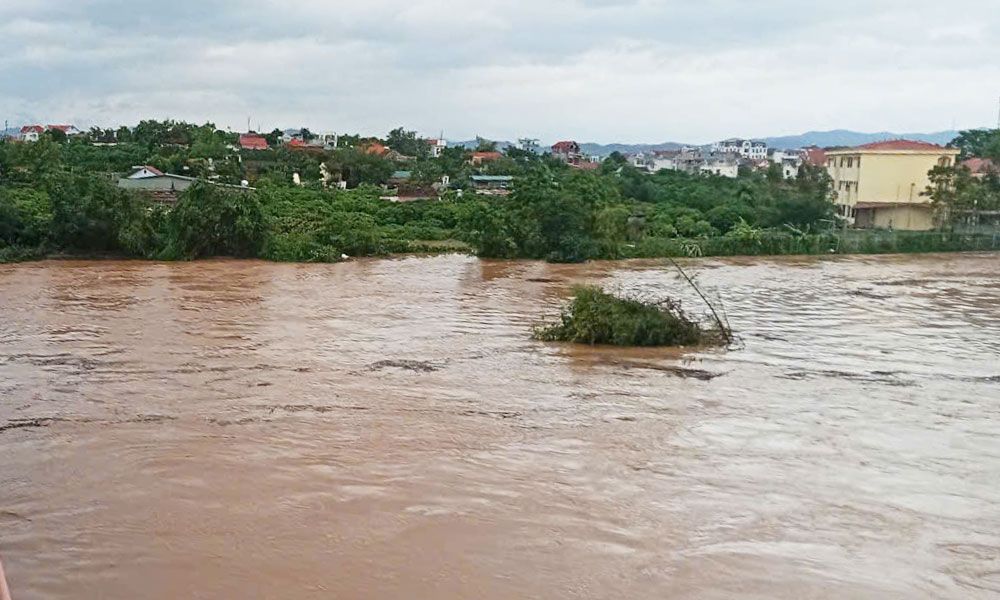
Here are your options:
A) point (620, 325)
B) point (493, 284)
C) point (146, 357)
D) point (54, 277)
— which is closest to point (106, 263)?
point (54, 277)

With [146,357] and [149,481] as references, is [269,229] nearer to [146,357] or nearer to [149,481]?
[146,357]

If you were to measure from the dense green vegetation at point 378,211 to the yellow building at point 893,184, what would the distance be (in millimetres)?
2619

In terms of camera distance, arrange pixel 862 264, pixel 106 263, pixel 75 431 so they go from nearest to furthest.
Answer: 1. pixel 75 431
2. pixel 106 263
3. pixel 862 264

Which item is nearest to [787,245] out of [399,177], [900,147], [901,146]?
[900,147]

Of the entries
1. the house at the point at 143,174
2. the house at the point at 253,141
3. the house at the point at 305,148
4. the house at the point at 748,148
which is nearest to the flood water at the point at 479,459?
the house at the point at 143,174

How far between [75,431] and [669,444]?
535cm

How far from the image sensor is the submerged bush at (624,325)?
43.0 feet

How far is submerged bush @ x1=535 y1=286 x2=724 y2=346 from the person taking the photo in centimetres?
1310

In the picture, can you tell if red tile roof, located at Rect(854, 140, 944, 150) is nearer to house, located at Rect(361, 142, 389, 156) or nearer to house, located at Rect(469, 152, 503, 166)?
house, located at Rect(469, 152, 503, 166)

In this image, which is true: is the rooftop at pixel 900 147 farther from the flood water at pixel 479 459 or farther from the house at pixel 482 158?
the flood water at pixel 479 459

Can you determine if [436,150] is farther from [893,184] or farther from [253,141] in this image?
[893,184]

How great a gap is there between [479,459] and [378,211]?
24978mm

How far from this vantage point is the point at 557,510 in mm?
6930

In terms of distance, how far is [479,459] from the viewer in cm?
815
